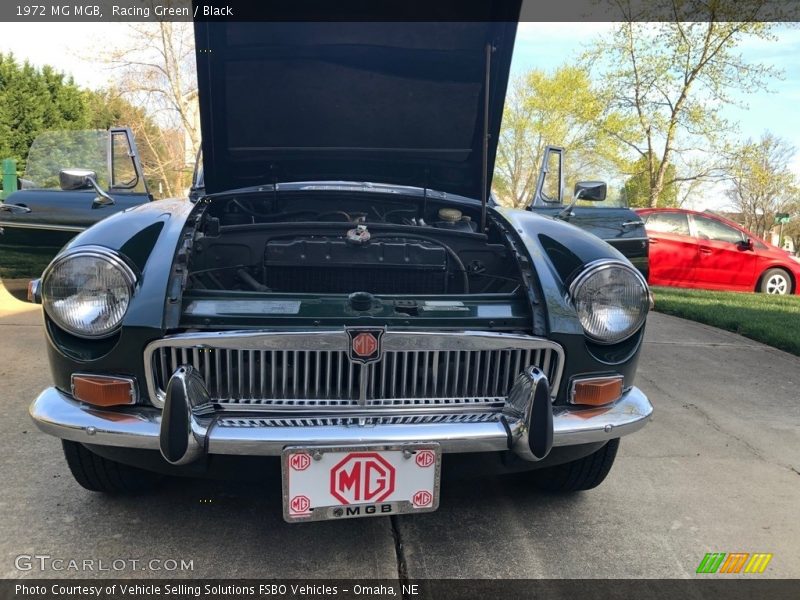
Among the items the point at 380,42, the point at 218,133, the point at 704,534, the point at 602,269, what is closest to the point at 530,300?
the point at 602,269

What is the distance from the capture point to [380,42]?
277cm

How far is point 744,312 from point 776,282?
3.81 m

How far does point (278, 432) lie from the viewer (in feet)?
5.85

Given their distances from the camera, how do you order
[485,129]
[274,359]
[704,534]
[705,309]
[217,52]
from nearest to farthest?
[274,359]
[704,534]
[217,52]
[485,129]
[705,309]

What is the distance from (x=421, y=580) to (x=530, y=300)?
0.98 metres

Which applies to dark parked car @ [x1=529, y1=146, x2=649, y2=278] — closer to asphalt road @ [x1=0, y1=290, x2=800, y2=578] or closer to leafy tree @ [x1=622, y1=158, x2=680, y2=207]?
asphalt road @ [x1=0, y1=290, x2=800, y2=578]

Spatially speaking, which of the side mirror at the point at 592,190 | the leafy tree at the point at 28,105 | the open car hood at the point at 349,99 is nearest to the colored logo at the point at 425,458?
the open car hood at the point at 349,99

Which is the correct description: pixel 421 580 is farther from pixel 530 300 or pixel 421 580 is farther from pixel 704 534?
pixel 704 534

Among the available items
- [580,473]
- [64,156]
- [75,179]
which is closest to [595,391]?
[580,473]

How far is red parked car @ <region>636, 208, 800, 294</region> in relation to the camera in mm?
9203

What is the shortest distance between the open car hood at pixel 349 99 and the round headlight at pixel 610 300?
1.05 m

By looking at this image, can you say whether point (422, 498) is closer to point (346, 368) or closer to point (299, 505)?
point (299, 505)

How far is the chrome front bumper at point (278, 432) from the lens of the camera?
1.76 metres

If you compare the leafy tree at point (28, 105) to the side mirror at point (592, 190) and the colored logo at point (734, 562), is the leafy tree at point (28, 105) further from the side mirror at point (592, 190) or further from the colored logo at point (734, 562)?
the colored logo at point (734, 562)
